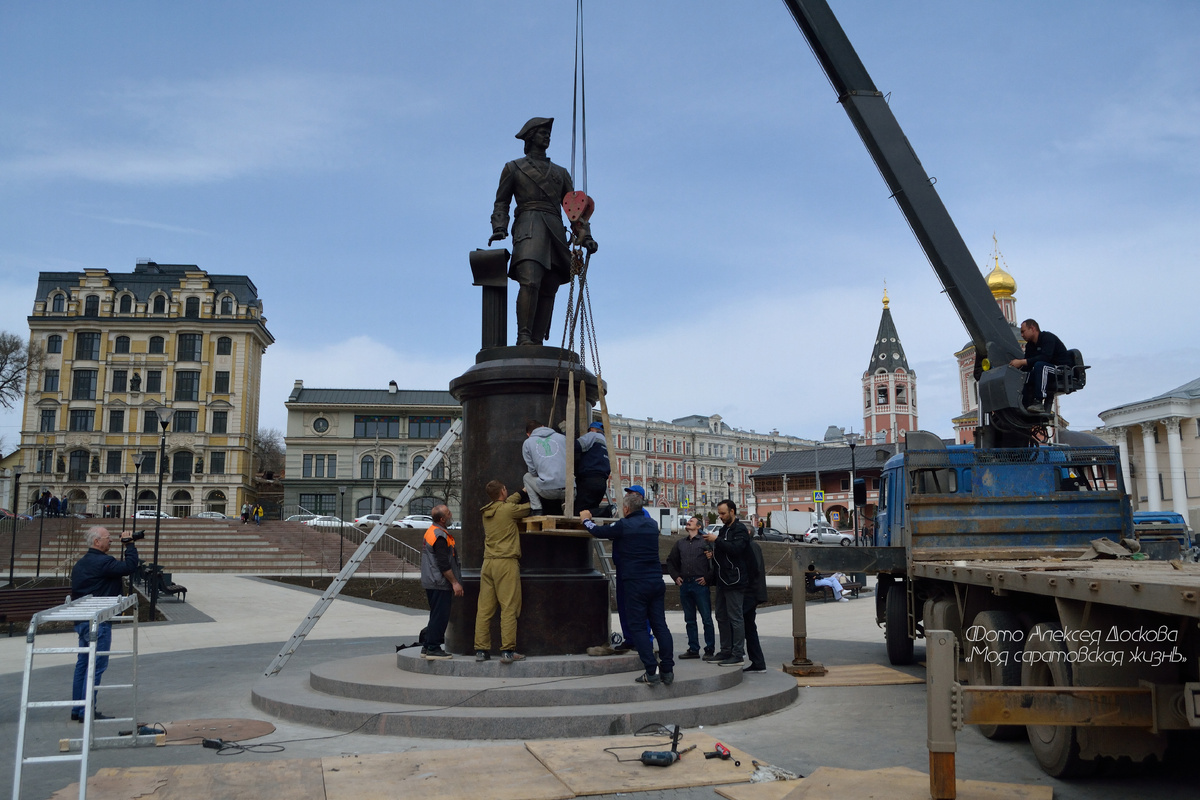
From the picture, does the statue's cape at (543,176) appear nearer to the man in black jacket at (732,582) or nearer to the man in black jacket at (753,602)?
the man in black jacket at (732,582)

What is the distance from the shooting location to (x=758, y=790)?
564cm

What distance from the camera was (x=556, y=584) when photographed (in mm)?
8789

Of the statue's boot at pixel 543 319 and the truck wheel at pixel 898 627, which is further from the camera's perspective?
the truck wheel at pixel 898 627

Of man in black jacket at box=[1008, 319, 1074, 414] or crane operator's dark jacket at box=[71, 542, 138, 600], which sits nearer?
crane operator's dark jacket at box=[71, 542, 138, 600]

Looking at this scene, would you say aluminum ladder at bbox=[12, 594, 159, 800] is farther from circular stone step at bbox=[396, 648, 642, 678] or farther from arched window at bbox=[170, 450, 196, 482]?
arched window at bbox=[170, 450, 196, 482]

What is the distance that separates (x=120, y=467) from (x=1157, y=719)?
8195 cm

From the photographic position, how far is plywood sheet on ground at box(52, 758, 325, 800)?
5559 mm

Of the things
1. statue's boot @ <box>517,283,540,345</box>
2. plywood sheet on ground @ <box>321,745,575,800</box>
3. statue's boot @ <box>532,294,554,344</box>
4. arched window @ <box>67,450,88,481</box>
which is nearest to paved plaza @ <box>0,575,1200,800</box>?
plywood sheet on ground @ <box>321,745,575,800</box>

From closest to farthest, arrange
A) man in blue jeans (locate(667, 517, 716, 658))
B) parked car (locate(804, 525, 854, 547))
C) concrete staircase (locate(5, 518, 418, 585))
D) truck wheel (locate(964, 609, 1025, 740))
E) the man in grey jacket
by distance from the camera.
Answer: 1. truck wheel (locate(964, 609, 1025, 740))
2. the man in grey jacket
3. man in blue jeans (locate(667, 517, 716, 658))
4. concrete staircase (locate(5, 518, 418, 585))
5. parked car (locate(804, 525, 854, 547))

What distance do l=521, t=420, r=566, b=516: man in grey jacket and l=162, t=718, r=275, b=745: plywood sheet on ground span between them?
2.96 metres

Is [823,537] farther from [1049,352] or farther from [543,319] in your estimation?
[543,319]

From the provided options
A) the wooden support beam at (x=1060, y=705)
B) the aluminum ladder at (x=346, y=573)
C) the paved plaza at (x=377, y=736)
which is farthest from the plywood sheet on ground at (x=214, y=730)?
the wooden support beam at (x=1060, y=705)

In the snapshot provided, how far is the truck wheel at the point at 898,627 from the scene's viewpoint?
11.3m

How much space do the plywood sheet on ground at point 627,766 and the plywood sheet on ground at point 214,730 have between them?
7.76 ft
